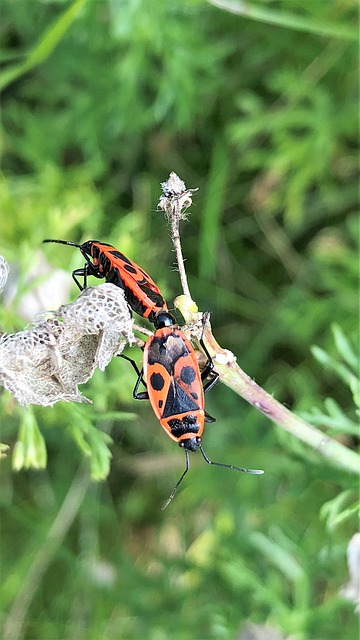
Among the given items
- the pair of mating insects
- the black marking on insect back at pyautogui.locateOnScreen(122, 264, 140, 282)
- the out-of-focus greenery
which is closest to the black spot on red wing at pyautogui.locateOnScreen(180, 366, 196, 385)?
the pair of mating insects

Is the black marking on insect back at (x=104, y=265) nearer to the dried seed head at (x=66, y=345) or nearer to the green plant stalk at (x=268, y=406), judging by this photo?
the dried seed head at (x=66, y=345)

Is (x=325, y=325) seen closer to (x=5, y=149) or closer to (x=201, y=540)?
(x=201, y=540)

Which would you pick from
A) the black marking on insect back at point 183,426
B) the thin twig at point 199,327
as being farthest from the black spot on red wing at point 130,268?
the black marking on insect back at point 183,426

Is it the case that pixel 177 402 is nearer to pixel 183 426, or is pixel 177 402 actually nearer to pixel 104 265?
pixel 183 426

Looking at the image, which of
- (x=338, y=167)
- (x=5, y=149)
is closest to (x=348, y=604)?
(x=338, y=167)

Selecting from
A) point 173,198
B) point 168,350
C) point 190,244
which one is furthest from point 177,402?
point 190,244

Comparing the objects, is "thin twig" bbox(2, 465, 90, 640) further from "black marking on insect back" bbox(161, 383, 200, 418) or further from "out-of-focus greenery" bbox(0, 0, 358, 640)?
"black marking on insect back" bbox(161, 383, 200, 418)
